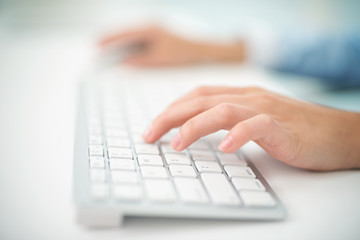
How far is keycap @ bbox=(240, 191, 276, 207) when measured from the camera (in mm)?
376

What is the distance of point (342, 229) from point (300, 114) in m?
0.19

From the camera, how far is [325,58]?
107 centimetres

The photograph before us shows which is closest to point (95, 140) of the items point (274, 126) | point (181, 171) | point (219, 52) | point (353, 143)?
point (181, 171)

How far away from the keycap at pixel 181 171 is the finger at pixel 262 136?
45mm

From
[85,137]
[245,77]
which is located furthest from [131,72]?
[85,137]

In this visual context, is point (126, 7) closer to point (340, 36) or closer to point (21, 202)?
point (340, 36)

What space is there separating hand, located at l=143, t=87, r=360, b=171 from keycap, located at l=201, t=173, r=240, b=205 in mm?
36

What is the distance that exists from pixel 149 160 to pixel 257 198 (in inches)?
5.4

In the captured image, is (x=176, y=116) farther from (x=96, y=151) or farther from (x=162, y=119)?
(x=96, y=151)

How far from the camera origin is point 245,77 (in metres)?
1.02

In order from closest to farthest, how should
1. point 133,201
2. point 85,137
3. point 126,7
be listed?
point 133,201 → point 85,137 → point 126,7

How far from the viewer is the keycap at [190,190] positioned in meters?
0.37

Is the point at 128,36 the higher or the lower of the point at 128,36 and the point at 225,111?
the higher

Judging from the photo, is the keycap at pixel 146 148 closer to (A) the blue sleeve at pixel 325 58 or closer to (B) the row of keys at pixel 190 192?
(B) the row of keys at pixel 190 192
